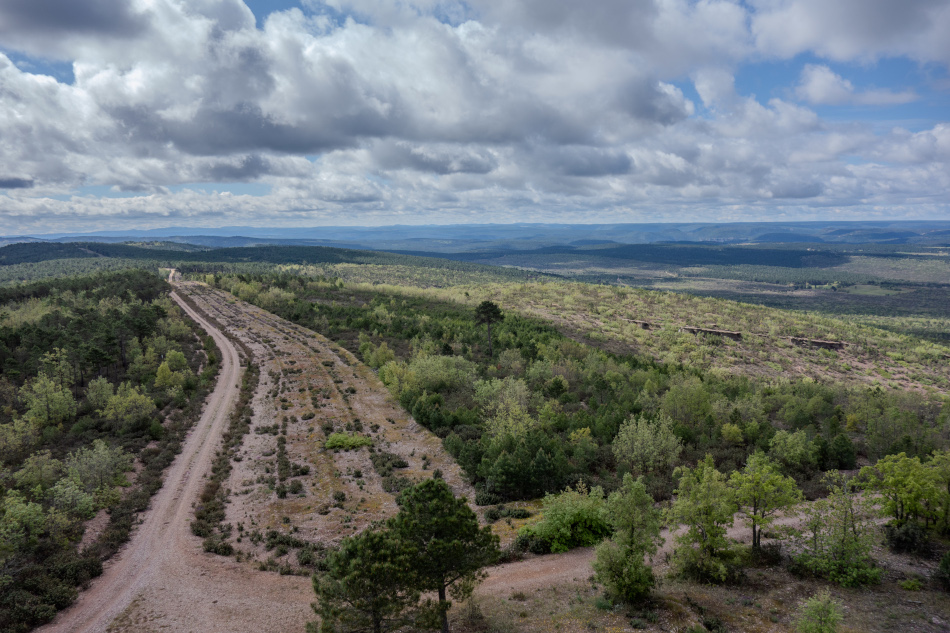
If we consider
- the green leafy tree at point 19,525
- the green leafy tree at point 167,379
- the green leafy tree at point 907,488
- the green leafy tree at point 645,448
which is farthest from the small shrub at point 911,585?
the green leafy tree at point 167,379

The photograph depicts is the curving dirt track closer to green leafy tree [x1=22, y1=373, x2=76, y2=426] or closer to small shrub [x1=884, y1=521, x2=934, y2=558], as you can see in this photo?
green leafy tree [x1=22, y1=373, x2=76, y2=426]

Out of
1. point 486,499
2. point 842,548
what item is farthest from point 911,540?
point 486,499

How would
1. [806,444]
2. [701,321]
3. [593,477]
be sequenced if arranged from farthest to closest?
[701,321] < [806,444] < [593,477]

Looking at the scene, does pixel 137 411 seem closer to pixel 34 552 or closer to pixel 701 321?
pixel 34 552

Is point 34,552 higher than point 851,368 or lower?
higher

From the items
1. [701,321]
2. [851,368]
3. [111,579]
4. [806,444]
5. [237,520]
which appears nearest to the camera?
[111,579]

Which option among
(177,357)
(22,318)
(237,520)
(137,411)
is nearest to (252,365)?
(177,357)

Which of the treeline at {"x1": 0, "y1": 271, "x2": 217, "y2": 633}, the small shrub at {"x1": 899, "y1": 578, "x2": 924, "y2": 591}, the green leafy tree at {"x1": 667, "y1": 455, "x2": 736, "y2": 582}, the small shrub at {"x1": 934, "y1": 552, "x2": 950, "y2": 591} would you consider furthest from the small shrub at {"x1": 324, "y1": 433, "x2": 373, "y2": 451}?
the small shrub at {"x1": 934, "y1": 552, "x2": 950, "y2": 591}

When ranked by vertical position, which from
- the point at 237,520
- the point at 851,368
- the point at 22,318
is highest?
the point at 22,318
